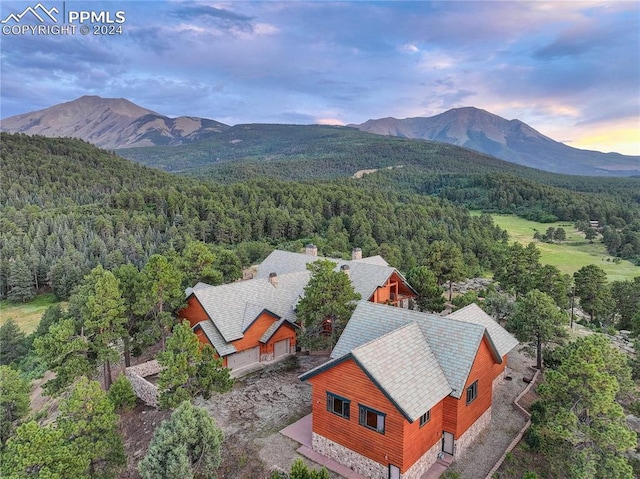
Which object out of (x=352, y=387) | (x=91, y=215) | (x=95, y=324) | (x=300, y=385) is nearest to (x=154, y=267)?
(x=95, y=324)

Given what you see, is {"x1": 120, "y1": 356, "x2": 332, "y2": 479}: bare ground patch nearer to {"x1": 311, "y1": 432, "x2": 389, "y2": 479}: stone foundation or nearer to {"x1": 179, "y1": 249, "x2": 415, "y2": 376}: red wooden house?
{"x1": 311, "y1": 432, "x2": 389, "y2": 479}: stone foundation

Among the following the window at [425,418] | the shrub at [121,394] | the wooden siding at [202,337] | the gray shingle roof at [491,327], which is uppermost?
the gray shingle roof at [491,327]

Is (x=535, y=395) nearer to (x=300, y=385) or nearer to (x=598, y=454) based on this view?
(x=598, y=454)

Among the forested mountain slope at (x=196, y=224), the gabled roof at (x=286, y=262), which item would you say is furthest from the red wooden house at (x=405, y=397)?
the forested mountain slope at (x=196, y=224)

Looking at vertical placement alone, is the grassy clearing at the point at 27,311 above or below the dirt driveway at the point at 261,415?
below

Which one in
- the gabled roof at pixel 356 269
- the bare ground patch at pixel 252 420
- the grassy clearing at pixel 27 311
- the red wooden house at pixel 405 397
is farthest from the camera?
the grassy clearing at pixel 27 311

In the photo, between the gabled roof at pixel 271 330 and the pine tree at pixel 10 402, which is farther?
the gabled roof at pixel 271 330

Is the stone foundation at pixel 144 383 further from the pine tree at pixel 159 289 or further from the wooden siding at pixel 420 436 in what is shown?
the wooden siding at pixel 420 436
